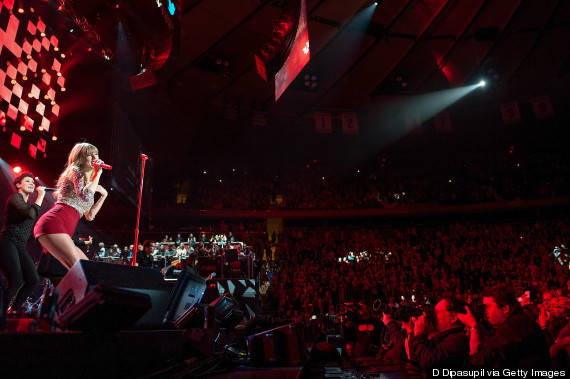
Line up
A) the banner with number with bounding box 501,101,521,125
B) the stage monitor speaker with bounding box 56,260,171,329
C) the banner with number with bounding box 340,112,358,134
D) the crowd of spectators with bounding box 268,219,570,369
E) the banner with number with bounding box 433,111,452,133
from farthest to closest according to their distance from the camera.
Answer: the banner with number with bounding box 340,112,358,134 → the banner with number with bounding box 433,111,452,133 → the banner with number with bounding box 501,101,521,125 → the crowd of spectators with bounding box 268,219,570,369 → the stage monitor speaker with bounding box 56,260,171,329

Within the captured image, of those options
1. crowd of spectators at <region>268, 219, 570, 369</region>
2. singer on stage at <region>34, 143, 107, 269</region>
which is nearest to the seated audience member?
crowd of spectators at <region>268, 219, 570, 369</region>

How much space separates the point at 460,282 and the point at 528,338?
12362 mm

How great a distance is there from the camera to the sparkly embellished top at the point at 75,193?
3193mm

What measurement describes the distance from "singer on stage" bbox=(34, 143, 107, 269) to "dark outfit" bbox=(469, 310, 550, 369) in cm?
337

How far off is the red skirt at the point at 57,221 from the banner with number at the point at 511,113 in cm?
1641

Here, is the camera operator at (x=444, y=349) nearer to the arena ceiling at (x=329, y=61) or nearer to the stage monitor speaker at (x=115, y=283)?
the stage monitor speaker at (x=115, y=283)

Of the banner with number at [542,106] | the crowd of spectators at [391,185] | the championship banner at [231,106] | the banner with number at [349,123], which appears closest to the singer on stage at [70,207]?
the championship banner at [231,106]

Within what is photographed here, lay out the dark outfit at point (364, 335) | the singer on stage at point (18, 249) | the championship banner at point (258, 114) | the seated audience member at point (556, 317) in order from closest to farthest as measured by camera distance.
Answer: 1. the singer on stage at point (18, 249)
2. the seated audience member at point (556, 317)
3. the dark outfit at point (364, 335)
4. the championship banner at point (258, 114)

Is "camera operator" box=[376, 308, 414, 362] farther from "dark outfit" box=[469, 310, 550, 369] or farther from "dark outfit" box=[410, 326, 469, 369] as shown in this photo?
"dark outfit" box=[469, 310, 550, 369]

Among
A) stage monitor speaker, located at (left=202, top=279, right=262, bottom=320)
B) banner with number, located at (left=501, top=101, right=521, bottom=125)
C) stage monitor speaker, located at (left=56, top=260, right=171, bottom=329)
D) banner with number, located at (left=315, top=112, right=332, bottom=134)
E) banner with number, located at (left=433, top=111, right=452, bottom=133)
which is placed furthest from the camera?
banner with number, located at (left=433, top=111, right=452, bottom=133)

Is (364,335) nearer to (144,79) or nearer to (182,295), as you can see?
(182,295)

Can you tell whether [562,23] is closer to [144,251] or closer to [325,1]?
[325,1]

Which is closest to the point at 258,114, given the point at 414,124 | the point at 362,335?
the point at 414,124

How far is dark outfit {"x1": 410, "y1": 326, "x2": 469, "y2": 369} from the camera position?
285 centimetres
